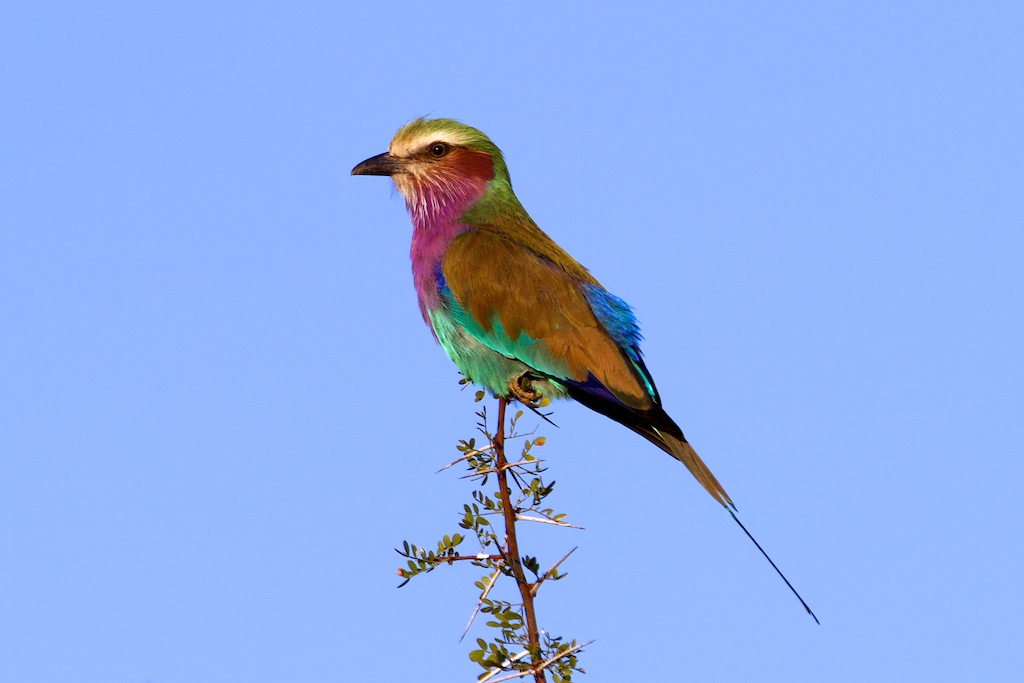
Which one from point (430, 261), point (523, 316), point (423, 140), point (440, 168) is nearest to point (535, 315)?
point (523, 316)

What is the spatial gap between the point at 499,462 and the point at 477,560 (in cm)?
37

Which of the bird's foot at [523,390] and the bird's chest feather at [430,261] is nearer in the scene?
the bird's foot at [523,390]

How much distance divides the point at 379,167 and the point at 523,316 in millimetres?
1426

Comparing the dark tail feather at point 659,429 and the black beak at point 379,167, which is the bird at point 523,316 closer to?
the dark tail feather at point 659,429

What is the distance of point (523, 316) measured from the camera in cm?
477

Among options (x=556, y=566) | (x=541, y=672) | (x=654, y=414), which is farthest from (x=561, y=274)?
(x=541, y=672)

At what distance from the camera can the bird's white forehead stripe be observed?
5664mm

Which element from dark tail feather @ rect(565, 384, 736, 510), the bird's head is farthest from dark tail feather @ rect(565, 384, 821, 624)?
the bird's head

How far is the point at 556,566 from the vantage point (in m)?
3.42

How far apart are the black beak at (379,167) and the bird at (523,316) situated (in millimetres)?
263

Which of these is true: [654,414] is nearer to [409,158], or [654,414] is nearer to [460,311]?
[460,311]

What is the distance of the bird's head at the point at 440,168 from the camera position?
5531 mm

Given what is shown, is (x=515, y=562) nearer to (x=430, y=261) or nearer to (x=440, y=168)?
(x=430, y=261)

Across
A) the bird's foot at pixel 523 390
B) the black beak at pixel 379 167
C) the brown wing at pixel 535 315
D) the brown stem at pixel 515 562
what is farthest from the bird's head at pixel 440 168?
the brown stem at pixel 515 562
